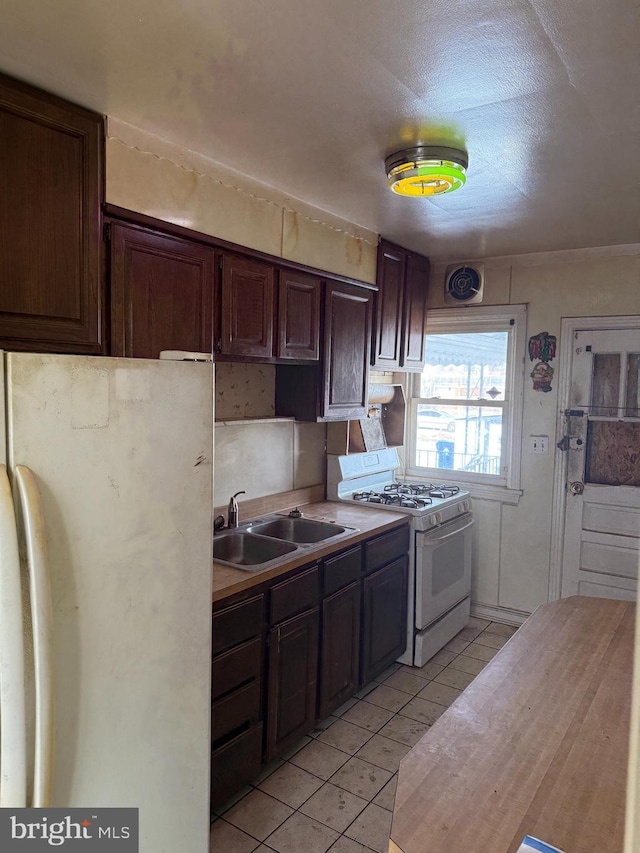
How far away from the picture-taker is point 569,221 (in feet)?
10.2

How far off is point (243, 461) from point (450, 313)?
1960 mm

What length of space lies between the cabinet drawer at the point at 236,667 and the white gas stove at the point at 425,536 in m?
1.34

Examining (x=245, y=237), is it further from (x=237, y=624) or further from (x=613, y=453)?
(x=613, y=453)

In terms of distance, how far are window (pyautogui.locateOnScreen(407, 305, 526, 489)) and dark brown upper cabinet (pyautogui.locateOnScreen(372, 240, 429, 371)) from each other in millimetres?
309

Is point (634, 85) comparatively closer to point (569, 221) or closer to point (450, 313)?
point (569, 221)

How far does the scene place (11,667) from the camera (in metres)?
1.10

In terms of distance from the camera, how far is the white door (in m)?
3.62

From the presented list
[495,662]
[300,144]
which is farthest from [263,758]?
[300,144]

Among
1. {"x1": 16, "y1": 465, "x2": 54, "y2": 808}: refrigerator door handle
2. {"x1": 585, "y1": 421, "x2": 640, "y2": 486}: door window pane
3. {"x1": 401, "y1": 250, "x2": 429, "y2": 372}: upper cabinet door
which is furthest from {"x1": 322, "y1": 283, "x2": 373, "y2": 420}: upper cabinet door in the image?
{"x1": 16, "y1": 465, "x2": 54, "y2": 808}: refrigerator door handle

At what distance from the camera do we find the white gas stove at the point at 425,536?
346 cm

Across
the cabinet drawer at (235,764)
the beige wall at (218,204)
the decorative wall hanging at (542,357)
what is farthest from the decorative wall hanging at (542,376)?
the cabinet drawer at (235,764)

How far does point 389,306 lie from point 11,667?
3.02 metres

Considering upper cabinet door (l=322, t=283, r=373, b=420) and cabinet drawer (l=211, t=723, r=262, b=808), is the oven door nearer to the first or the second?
upper cabinet door (l=322, t=283, r=373, b=420)

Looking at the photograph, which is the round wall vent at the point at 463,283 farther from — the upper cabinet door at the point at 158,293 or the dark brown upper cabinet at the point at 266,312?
the upper cabinet door at the point at 158,293
